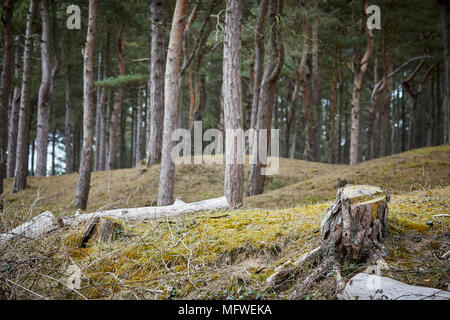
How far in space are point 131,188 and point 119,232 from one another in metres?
8.34

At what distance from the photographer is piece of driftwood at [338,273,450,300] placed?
2.50 m

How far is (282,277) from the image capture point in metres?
2.99

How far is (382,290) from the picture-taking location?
8.58 ft

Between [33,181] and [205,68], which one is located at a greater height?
[205,68]

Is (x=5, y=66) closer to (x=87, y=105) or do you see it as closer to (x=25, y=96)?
(x=87, y=105)

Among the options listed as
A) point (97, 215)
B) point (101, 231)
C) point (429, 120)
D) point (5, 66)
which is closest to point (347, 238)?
point (101, 231)

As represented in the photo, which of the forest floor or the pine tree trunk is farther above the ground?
the pine tree trunk

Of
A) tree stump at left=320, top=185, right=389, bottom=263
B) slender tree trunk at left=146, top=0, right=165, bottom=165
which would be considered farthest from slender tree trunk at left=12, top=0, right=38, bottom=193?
Result: tree stump at left=320, top=185, right=389, bottom=263

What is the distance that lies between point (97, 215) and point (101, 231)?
0.36 meters

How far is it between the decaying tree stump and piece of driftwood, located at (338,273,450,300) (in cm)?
22

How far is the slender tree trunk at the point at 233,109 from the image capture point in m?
7.39

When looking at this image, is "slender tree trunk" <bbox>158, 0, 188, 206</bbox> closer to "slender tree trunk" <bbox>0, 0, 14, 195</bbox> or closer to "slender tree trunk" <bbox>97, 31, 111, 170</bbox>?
"slender tree trunk" <bbox>0, 0, 14, 195</bbox>

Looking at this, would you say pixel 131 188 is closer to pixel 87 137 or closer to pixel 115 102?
pixel 87 137
